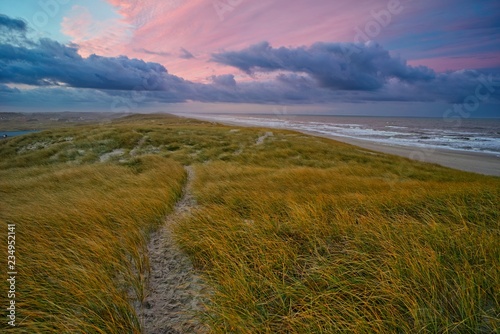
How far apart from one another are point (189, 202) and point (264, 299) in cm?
576

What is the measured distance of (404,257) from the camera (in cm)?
345

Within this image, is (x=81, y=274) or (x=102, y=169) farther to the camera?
(x=102, y=169)

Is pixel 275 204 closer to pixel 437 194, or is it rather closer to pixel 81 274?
pixel 81 274

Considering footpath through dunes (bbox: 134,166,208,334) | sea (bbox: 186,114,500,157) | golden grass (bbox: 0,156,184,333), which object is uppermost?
golden grass (bbox: 0,156,184,333)

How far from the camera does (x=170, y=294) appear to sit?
3.71 m

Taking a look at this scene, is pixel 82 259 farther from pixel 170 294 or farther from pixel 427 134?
pixel 427 134


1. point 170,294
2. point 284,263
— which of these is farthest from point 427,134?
point 170,294

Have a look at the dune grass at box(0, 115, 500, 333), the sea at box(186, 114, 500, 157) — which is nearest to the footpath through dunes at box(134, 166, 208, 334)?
the dune grass at box(0, 115, 500, 333)

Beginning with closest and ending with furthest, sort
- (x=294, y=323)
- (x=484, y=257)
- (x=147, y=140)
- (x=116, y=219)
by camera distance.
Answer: (x=294, y=323), (x=484, y=257), (x=116, y=219), (x=147, y=140)

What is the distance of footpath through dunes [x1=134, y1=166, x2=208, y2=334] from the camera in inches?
122

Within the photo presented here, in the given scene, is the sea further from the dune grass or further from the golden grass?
the golden grass

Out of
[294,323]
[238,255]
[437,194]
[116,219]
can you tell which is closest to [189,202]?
[116,219]

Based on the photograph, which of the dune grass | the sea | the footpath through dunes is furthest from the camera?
the sea

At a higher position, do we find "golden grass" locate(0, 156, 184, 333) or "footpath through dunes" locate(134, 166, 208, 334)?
"golden grass" locate(0, 156, 184, 333)
